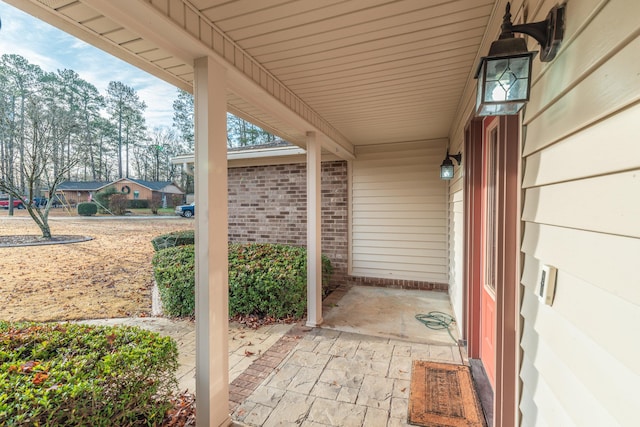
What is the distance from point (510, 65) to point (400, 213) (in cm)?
454

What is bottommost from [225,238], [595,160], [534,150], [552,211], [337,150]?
[225,238]

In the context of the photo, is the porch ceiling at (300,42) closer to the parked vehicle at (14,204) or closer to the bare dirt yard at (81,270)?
the parked vehicle at (14,204)

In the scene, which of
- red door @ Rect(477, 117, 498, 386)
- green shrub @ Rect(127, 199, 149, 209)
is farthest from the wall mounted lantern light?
green shrub @ Rect(127, 199, 149, 209)

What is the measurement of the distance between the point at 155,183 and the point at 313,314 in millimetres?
2960

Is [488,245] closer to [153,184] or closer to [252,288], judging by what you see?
[252,288]

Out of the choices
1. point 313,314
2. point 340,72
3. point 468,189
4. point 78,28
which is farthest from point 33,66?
point 468,189

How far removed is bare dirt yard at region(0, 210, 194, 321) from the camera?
8.58 feet

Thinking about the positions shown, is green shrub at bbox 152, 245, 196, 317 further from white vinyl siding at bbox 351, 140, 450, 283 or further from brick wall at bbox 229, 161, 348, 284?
white vinyl siding at bbox 351, 140, 450, 283

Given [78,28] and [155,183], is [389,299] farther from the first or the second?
[78,28]

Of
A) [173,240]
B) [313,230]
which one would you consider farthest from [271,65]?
[173,240]

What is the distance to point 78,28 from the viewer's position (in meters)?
1.81

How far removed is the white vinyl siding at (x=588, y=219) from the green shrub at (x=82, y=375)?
2.12 m

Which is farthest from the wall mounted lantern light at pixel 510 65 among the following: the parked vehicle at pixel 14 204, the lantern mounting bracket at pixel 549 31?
the parked vehicle at pixel 14 204

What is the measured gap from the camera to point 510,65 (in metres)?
1.17
